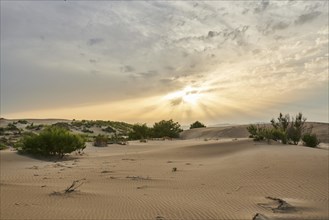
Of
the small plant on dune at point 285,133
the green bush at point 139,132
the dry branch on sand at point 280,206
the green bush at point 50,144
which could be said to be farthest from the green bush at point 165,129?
the dry branch on sand at point 280,206

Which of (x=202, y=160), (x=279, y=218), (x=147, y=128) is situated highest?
(x=147, y=128)

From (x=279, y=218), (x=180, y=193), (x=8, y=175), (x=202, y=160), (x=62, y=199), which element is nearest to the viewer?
(x=279, y=218)

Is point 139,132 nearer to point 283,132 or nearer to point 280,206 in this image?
point 283,132

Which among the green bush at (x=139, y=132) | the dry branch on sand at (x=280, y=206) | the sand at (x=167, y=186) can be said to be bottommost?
the dry branch on sand at (x=280, y=206)

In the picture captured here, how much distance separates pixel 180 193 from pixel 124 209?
1.89m

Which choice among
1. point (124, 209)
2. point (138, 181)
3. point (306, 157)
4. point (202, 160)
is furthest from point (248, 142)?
point (124, 209)

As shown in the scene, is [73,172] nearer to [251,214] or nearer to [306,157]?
[251,214]

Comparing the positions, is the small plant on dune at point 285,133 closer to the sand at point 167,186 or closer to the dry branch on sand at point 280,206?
the sand at point 167,186

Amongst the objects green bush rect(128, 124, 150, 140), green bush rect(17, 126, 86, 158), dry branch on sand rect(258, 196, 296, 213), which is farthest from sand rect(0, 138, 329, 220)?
green bush rect(128, 124, 150, 140)

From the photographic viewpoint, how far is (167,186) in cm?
1003

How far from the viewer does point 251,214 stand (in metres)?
7.28

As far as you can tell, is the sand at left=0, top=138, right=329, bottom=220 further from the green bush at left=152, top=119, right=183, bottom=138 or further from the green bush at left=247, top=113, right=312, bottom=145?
the green bush at left=152, top=119, right=183, bottom=138

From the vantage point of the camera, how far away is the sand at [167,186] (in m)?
7.46

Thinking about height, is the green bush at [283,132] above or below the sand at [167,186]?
above
